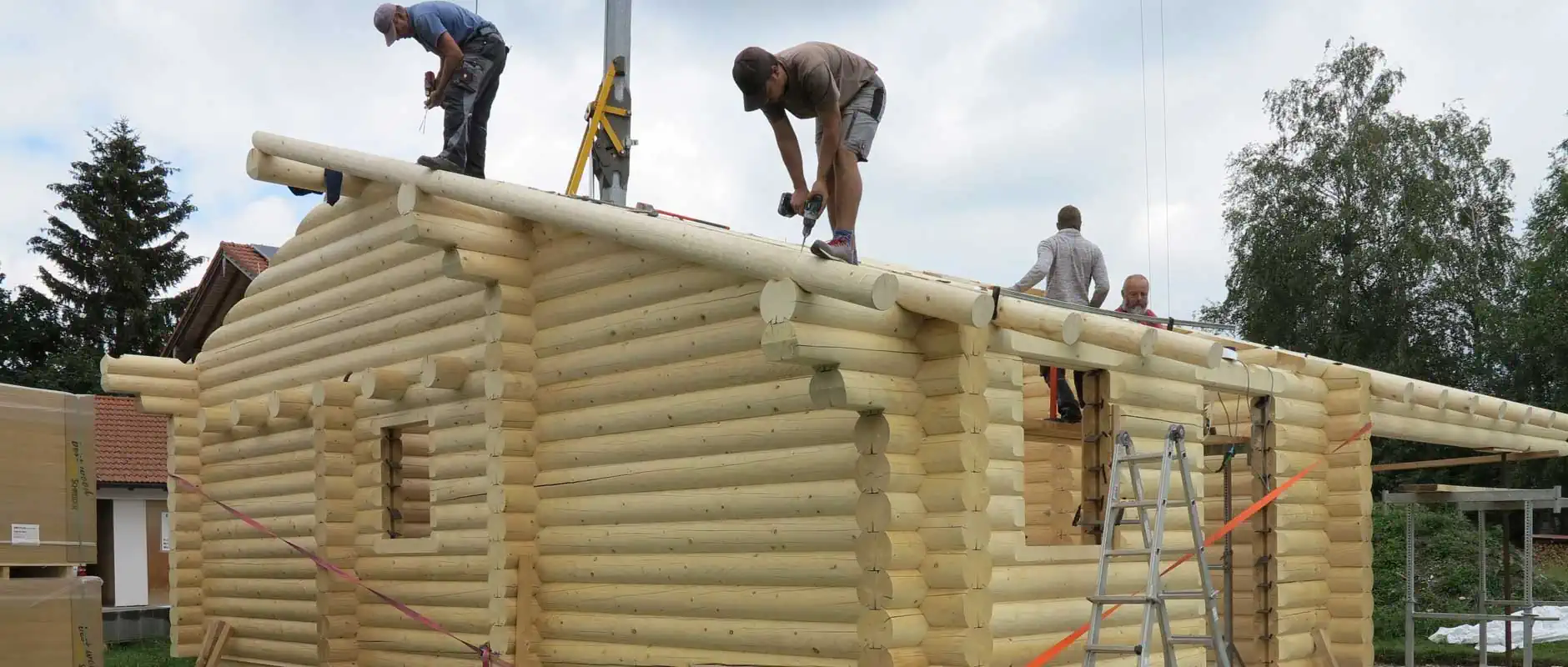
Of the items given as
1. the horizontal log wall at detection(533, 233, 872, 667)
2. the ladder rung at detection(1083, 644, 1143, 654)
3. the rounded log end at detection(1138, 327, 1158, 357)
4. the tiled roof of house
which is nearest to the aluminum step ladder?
the ladder rung at detection(1083, 644, 1143, 654)

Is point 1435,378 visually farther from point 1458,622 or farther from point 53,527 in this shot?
point 53,527

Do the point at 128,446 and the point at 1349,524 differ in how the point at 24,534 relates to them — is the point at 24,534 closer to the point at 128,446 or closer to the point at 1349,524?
the point at 1349,524

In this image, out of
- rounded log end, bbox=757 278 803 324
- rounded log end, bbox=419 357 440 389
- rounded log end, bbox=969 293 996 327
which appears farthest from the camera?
rounded log end, bbox=419 357 440 389

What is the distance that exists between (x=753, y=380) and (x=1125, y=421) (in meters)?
2.51

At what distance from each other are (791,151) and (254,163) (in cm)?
635

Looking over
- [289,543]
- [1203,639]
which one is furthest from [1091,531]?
[289,543]

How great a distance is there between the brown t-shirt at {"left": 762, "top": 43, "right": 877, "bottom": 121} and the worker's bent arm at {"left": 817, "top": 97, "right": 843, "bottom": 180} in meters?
0.06

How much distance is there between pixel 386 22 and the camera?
11.1 metres

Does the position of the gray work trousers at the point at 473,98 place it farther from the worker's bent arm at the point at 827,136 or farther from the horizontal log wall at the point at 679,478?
the worker's bent arm at the point at 827,136

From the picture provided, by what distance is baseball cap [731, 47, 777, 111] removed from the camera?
779 cm

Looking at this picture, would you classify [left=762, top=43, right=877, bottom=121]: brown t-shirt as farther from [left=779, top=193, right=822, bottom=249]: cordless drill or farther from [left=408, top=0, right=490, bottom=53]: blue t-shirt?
[left=408, top=0, right=490, bottom=53]: blue t-shirt

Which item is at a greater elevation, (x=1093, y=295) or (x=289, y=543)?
(x=1093, y=295)

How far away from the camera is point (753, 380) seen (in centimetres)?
911

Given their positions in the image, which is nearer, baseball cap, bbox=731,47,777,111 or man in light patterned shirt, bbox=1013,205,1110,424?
baseball cap, bbox=731,47,777,111
